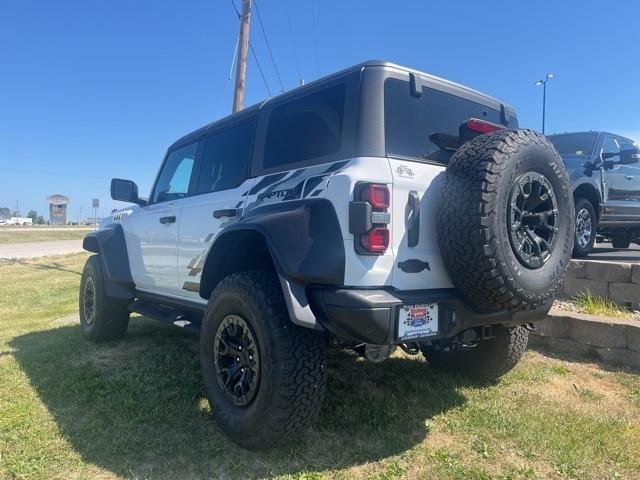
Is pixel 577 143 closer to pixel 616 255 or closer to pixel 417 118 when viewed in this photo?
pixel 616 255

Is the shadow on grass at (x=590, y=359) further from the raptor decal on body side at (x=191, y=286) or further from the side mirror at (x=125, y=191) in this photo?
the side mirror at (x=125, y=191)

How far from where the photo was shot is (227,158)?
3.83m

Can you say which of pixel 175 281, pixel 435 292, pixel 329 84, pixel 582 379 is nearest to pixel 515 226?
pixel 435 292

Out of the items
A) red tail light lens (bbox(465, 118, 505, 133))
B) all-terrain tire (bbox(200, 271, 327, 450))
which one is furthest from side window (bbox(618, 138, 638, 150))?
all-terrain tire (bbox(200, 271, 327, 450))

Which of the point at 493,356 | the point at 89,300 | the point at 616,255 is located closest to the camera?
the point at 493,356

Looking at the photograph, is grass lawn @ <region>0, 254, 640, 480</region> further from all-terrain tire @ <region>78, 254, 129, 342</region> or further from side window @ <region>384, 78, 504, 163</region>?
side window @ <region>384, 78, 504, 163</region>

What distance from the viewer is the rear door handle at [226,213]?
3.30 meters

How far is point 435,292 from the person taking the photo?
260 centimetres

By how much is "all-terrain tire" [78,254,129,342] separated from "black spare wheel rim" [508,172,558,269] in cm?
408

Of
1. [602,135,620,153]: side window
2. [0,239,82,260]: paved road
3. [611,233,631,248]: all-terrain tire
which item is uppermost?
[602,135,620,153]: side window

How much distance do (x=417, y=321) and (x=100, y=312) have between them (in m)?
3.74

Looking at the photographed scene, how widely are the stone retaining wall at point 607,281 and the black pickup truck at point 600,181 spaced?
118cm

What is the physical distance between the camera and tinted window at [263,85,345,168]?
2818mm

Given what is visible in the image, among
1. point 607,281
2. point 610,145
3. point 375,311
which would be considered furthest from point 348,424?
point 610,145
